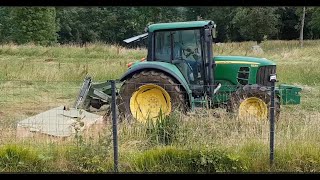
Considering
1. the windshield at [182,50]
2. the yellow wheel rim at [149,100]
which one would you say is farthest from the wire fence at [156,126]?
the windshield at [182,50]

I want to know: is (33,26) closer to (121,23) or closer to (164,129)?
(121,23)

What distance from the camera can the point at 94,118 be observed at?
23.8 feet

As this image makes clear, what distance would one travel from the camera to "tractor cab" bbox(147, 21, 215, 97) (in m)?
7.68

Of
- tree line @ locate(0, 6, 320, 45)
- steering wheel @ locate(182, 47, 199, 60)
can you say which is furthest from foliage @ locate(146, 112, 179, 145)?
tree line @ locate(0, 6, 320, 45)

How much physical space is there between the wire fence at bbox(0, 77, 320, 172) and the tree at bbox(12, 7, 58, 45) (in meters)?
33.6

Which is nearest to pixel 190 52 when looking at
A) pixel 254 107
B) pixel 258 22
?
pixel 254 107

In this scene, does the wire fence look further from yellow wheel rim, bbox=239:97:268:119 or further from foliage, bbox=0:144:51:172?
foliage, bbox=0:144:51:172

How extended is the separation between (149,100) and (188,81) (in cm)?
90

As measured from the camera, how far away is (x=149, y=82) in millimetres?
7332

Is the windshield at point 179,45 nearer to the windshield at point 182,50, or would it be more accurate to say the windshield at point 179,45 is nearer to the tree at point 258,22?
the windshield at point 182,50

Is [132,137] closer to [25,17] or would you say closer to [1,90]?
[1,90]

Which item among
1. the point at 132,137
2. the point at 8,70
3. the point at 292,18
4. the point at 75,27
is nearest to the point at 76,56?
the point at 8,70

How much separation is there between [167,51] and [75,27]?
42138 mm

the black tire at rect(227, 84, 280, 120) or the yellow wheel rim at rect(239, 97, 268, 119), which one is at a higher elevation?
the black tire at rect(227, 84, 280, 120)
